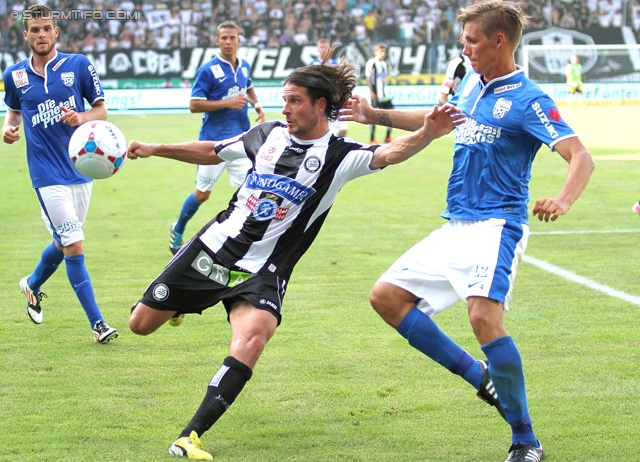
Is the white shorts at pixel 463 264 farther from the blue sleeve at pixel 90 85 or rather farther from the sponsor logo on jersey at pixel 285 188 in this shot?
the blue sleeve at pixel 90 85

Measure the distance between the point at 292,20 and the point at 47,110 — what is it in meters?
32.1

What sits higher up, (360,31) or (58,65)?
(58,65)

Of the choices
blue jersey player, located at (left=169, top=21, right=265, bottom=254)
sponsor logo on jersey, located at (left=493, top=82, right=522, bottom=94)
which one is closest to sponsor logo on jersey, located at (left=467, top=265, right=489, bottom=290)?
sponsor logo on jersey, located at (left=493, top=82, right=522, bottom=94)

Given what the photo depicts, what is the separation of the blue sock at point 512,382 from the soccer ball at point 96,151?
2527 mm

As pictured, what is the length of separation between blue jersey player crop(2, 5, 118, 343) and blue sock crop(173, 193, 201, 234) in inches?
117

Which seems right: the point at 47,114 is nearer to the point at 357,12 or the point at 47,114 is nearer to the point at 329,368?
the point at 329,368

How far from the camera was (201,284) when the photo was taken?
183 inches

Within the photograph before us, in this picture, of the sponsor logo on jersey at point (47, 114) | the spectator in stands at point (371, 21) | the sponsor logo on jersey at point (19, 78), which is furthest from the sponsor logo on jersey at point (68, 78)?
the spectator in stands at point (371, 21)

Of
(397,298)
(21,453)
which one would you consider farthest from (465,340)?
(21,453)

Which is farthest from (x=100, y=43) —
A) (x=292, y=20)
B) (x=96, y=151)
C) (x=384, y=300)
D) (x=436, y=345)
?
(x=436, y=345)

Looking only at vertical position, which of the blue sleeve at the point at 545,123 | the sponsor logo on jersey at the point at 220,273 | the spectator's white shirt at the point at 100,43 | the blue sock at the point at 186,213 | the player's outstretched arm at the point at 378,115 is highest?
the blue sleeve at the point at 545,123

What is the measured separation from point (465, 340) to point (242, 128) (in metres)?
5.13

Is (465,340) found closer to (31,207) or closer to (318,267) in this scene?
(318,267)

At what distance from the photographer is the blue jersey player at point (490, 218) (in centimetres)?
408
